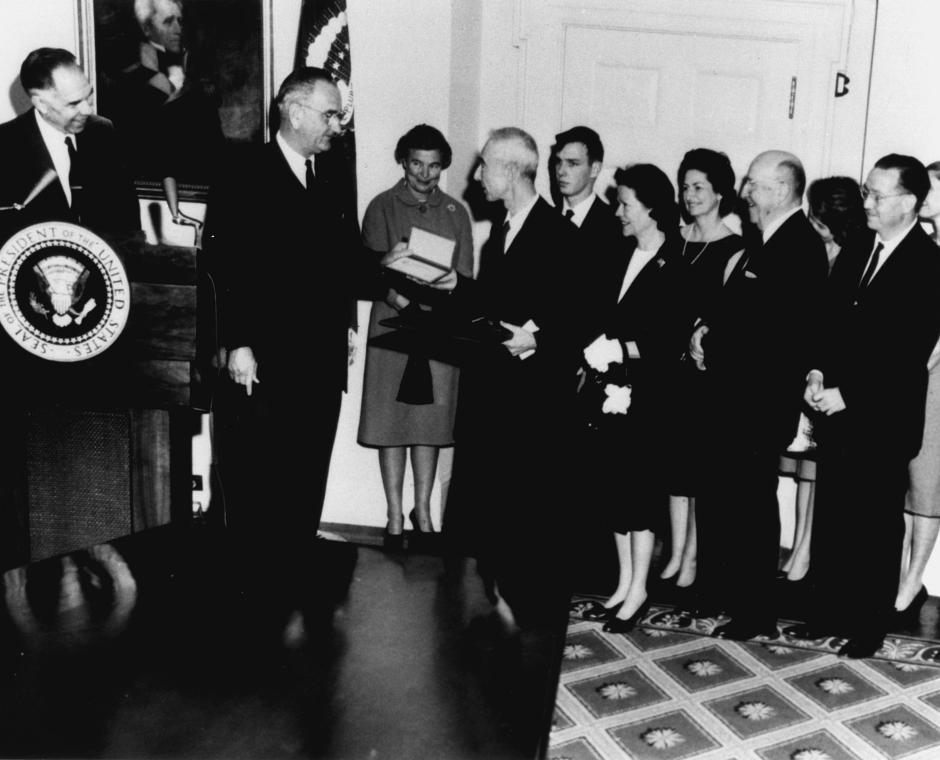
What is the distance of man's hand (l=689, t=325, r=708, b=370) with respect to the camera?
3520mm

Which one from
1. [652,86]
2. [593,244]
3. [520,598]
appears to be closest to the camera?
[520,598]

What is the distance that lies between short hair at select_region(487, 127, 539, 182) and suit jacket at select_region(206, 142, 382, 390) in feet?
1.91

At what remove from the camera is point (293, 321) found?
325cm

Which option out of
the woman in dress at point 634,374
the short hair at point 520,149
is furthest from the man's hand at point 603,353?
the short hair at point 520,149

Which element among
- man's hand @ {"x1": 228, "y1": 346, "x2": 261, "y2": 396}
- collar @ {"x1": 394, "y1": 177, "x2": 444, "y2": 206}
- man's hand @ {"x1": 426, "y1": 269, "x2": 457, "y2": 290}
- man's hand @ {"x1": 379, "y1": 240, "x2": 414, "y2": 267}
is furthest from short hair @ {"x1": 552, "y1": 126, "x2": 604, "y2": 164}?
man's hand @ {"x1": 228, "y1": 346, "x2": 261, "y2": 396}

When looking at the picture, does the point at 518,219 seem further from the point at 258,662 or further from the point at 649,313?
the point at 258,662

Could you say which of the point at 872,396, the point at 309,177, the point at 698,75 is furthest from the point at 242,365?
the point at 698,75

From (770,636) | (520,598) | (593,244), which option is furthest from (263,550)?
(770,636)

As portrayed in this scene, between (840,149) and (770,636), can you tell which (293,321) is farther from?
(840,149)

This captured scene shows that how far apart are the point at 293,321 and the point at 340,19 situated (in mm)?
1433

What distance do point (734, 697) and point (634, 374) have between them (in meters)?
1.12

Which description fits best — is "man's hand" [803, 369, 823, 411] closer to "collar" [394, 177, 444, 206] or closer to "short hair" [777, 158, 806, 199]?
"short hair" [777, 158, 806, 199]

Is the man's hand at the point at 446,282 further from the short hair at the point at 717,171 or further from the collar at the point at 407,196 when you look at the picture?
the short hair at the point at 717,171

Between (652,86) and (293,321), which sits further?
(652,86)
